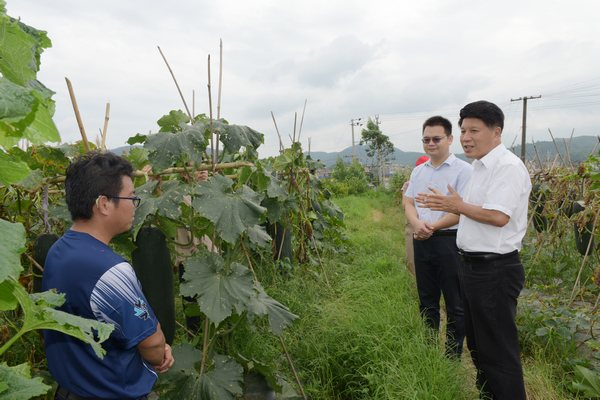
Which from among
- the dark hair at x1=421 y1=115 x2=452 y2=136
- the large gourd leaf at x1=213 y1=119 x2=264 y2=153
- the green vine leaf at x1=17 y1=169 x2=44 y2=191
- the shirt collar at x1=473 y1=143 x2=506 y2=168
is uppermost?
the dark hair at x1=421 y1=115 x2=452 y2=136

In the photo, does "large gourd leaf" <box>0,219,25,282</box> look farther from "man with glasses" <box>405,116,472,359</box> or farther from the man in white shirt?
"man with glasses" <box>405,116,472,359</box>

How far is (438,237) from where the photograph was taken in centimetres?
262

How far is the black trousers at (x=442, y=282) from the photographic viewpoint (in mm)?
2578

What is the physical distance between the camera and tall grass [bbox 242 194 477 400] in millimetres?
2191

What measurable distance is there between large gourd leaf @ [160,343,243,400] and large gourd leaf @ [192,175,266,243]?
0.67m

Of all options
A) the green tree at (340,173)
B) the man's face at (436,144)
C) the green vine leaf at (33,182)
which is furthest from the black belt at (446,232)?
the green tree at (340,173)

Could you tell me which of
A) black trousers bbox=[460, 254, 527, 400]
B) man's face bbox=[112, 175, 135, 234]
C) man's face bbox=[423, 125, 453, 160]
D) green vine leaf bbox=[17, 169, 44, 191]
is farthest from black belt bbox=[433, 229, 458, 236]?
green vine leaf bbox=[17, 169, 44, 191]

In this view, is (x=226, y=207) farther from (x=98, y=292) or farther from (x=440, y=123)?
(x=440, y=123)

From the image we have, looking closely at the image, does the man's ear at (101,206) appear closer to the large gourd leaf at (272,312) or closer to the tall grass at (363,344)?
the large gourd leaf at (272,312)

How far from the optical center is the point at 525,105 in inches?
746

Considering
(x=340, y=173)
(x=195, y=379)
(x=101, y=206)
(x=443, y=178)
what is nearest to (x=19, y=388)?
(x=101, y=206)

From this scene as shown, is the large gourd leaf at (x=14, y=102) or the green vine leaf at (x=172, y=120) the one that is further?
the green vine leaf at (x=172, y=120)

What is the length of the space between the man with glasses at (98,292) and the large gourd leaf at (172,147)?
0.54ft

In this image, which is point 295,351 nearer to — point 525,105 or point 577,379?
point 577,379
